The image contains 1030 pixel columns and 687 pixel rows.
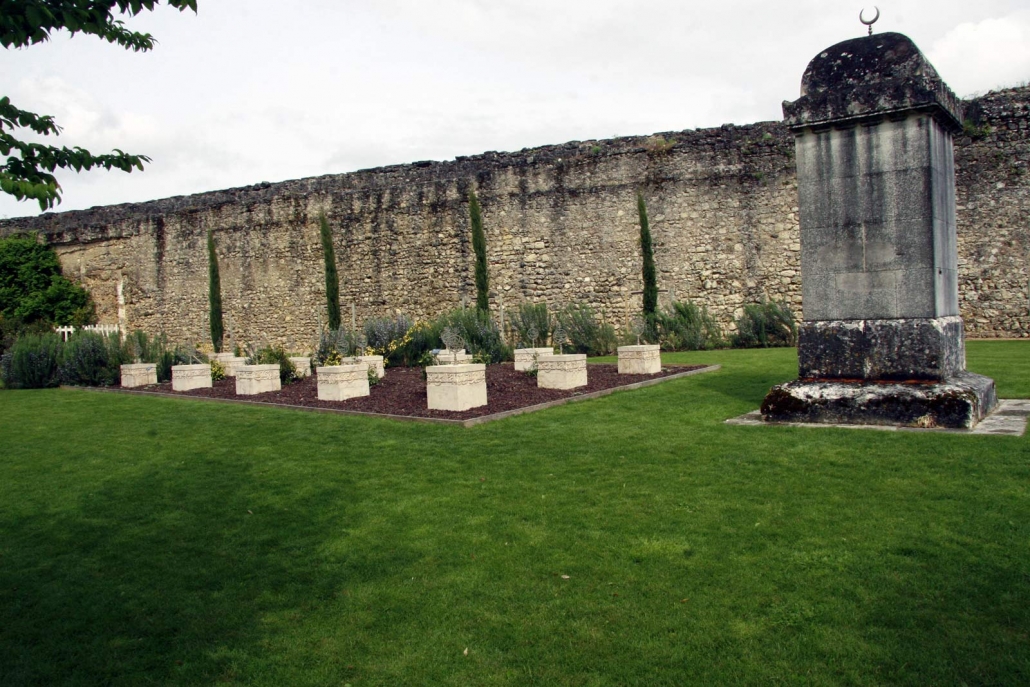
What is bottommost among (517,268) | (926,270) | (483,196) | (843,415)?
(843,415)

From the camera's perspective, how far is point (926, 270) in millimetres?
6250

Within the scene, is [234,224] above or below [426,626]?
above

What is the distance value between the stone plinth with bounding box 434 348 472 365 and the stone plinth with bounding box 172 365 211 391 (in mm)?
4079

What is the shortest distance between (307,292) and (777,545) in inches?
795

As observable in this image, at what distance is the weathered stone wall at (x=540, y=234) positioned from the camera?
1534 cm

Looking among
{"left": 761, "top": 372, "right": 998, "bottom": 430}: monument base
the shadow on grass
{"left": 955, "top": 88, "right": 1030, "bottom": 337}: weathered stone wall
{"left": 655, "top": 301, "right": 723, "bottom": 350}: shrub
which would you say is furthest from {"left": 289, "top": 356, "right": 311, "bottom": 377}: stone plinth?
{"left": 955, "top": 88, "right": 1030, "bottom": 337}: weathered stone wall

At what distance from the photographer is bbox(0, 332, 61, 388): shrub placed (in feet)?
50.5

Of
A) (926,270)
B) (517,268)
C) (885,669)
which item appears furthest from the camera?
(517,268)

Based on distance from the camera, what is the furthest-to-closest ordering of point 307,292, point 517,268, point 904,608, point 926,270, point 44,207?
point 307,292 < point 517,268 < point 926,270 < point 904,608 < point 44,207

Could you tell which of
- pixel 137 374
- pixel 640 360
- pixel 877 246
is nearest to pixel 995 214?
pixel 640 360

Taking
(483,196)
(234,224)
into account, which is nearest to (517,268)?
(483,196)

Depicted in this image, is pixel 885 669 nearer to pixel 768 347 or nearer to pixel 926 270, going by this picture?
pixel 926 270

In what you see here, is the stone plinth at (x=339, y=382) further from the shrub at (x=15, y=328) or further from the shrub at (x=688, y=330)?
the shrub at (x=15, y=328)

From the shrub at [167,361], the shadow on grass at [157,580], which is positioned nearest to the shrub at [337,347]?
the shrub at [167,361]
